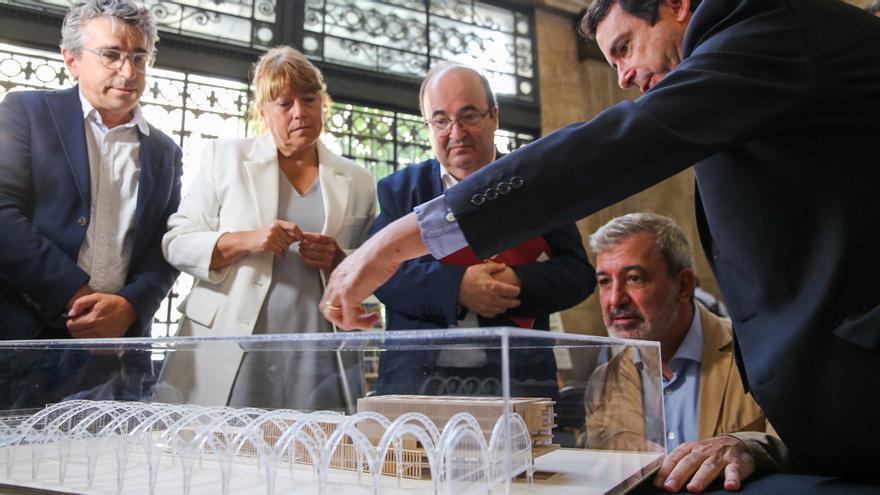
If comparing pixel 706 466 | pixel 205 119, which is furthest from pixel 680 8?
pixel 205 119

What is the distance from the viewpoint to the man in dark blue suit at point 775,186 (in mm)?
729

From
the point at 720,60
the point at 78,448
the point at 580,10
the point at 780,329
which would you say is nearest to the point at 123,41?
the point at 78,448

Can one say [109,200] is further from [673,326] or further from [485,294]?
[673,326]

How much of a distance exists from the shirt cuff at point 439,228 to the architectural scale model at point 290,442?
0.19m

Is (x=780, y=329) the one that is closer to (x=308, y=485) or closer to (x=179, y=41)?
(x=308, y=485)

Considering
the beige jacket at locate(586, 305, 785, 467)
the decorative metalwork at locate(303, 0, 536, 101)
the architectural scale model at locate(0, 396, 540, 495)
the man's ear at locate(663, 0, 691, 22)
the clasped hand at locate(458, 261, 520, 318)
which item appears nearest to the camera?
the architectural scale model at locate(0, 396, 540, 495)

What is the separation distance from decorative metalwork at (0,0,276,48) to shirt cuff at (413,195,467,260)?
2.34 metres

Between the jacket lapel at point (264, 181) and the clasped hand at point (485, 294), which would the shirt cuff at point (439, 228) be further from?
the jacket lapel at point (264, 181)

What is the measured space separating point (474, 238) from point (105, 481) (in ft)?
1.78

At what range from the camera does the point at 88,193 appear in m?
1.76

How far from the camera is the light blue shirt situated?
5.06ft

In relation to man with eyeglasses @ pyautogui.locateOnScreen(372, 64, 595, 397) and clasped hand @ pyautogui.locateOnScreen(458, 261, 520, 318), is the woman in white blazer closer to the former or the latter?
man with eyeglasses @ pyautogui.locateOnScreen(372, 64, 595, 397)

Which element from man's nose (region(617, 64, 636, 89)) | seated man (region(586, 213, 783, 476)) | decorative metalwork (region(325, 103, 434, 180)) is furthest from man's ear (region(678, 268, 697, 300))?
decorative metalwork (region(325, 103, 434, 180))

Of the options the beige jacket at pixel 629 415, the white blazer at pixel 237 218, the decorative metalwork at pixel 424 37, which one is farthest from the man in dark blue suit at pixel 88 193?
the decorative metalwork at pixel 424 37
